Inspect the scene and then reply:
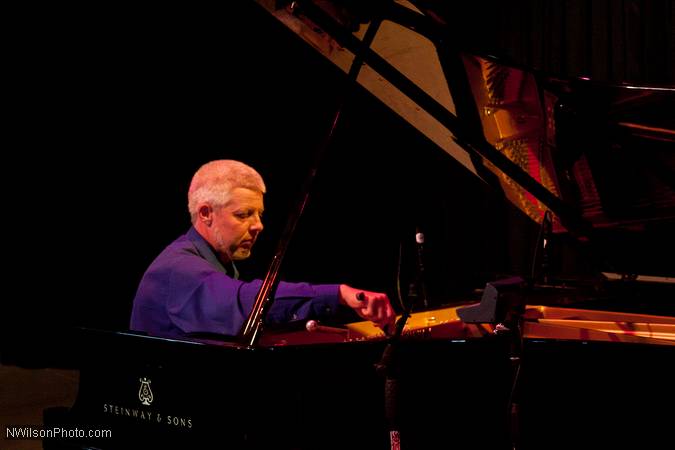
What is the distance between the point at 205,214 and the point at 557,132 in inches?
55.6

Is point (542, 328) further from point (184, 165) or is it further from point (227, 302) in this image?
point (184, 165)

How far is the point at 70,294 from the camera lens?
16.1ft

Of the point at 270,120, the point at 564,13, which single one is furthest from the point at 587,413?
the point at 270,120

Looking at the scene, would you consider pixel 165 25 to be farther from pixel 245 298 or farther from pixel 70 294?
pixel 245 298

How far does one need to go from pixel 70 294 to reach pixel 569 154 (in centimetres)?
372

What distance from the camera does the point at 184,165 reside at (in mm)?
4996

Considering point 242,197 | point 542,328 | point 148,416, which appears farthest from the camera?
point 542,328

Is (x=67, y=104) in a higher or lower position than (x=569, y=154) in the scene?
higher

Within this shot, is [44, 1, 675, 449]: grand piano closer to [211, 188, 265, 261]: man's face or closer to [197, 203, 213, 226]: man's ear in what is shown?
[211, 188, 265, 261]: man's face

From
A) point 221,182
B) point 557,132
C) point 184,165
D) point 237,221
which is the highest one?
point 184,165

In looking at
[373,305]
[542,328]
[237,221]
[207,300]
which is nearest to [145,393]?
[207,300]

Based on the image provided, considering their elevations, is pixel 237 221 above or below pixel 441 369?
above

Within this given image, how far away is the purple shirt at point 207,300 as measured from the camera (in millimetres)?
1987

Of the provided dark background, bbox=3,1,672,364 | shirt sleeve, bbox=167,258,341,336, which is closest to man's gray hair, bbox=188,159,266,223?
shirt sleeve, bbox=167,258,341,336
